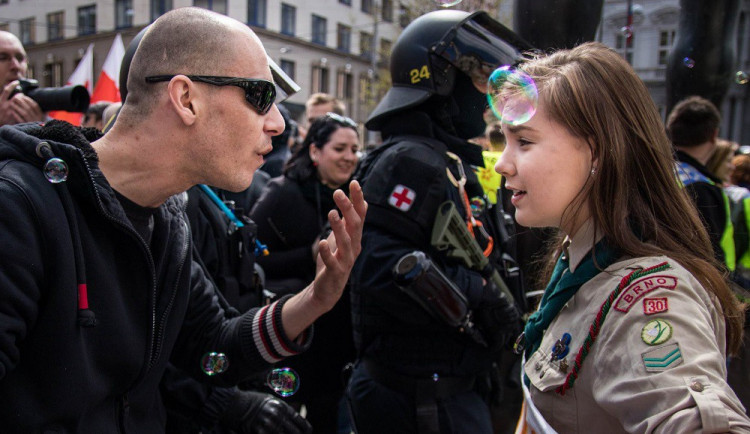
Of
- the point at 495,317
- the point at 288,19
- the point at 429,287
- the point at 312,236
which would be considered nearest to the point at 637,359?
the point at 429,287

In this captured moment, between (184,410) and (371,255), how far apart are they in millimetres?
978

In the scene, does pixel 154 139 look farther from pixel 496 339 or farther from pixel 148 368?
pixel 496 339

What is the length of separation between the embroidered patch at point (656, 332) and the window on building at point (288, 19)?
26.1 m

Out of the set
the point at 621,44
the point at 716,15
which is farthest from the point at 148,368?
the point at 621,44

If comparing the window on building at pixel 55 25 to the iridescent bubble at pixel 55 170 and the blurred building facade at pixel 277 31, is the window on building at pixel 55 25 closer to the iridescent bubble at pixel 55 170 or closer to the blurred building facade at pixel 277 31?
the blurred building facade at pixel 277 31

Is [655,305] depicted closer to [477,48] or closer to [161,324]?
[161,324]

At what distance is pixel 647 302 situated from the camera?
1.16 m

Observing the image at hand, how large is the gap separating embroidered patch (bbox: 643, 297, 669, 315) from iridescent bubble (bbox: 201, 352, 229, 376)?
4.46 ft

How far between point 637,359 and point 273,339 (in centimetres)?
118

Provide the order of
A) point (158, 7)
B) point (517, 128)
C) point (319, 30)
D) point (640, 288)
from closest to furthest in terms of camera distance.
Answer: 1. point (640, 288)
2. point (517, 128)
3. point (158, 7)
4. point (319, 30)

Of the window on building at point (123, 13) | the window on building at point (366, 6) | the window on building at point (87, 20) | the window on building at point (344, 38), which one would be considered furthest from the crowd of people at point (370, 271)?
the window on building at point (344, 38)

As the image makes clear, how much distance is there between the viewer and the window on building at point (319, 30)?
2903cm

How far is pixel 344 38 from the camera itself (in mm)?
31953

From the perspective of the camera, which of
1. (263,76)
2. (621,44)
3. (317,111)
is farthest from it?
(621,44)
